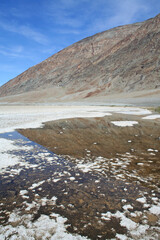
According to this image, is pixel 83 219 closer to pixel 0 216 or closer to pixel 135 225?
pixel 135 225

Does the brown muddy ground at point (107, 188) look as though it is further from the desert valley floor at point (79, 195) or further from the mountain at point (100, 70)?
the mountain at point (100, 70)

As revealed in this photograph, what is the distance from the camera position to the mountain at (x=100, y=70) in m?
68.8

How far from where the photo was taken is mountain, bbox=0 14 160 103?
226 feet

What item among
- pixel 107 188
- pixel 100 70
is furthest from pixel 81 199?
pixel 100 70

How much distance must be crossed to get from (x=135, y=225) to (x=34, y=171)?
262cm

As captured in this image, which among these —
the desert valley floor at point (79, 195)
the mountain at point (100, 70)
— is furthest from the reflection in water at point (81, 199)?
the mountain at point (100, 70)

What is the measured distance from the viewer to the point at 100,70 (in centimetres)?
8762

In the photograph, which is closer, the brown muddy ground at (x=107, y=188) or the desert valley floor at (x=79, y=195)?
the desert valley floor at (x=79, y=195)

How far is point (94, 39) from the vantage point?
110 m

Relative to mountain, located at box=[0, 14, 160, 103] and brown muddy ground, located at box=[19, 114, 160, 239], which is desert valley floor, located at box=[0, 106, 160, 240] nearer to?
brown muddy ground, located at box=[19, 114, 160, 239]

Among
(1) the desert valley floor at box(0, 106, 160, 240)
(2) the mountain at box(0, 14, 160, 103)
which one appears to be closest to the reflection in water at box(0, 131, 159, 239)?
(1) the desert valley floor at box(0, 106, 160, 240)

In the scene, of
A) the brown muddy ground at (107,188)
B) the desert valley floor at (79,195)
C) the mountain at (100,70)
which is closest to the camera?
the desert valley floor at (79,195)

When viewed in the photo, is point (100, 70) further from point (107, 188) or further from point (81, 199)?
point (81, 199)

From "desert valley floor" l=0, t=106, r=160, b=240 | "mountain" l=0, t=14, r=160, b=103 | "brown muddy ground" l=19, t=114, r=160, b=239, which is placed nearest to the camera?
"desert valley floor" l=0, t=106, r=160, b=240
